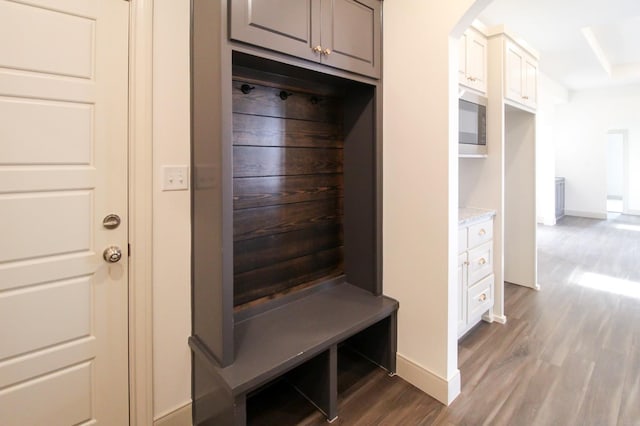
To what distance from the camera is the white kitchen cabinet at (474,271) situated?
7.72ft

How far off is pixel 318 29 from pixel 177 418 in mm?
2053

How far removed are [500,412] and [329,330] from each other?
1.02m

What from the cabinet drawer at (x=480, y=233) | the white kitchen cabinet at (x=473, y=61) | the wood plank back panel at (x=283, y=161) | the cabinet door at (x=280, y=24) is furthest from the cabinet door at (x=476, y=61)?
the cabinet door at (x=280, y=24)

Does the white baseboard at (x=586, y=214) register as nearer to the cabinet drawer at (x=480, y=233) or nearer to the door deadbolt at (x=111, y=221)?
the cabinet drawer at (x=480, y=233)

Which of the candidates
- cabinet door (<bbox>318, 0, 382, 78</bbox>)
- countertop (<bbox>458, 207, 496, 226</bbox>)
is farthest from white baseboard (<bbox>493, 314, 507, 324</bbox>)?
cabinet door (<bbox>318, 0, 382, 78</bbox>)

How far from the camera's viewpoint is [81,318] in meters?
1.40

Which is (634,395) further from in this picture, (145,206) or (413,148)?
(145,206)

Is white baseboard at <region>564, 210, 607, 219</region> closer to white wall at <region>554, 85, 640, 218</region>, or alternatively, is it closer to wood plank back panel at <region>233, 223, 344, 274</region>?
white wall at <region>554, 85, 640, 218</region>

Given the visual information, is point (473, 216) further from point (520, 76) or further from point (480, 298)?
point (520, 76)

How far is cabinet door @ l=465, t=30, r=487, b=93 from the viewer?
2516 millimetres

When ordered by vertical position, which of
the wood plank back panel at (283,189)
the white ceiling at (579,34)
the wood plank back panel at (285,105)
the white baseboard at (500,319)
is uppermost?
the white ceiling at (579,34)

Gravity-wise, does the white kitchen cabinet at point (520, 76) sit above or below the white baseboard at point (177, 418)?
above

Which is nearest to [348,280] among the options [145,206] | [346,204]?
[346,204]

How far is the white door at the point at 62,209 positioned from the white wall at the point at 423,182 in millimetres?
1442
